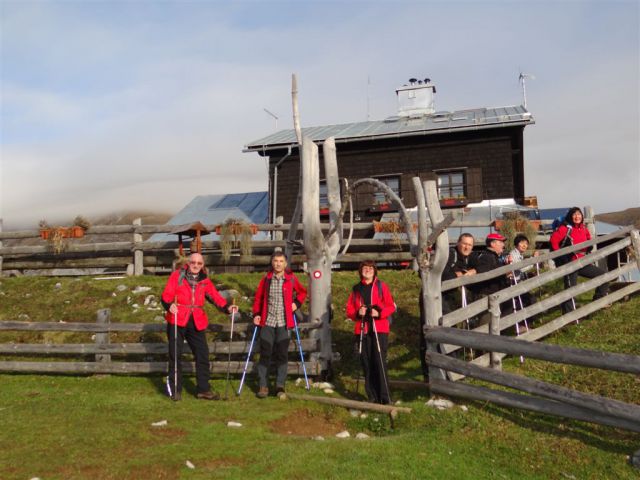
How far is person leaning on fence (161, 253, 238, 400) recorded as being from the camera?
26.8 ft

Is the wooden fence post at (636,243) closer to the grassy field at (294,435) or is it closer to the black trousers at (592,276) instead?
the black trousers at (592,276)

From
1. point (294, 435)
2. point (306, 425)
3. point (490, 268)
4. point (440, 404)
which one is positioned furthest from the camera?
point (490, 268)

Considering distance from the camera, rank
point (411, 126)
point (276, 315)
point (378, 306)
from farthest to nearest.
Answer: point (411, 126)
point (276, 315)
point (378, 306)

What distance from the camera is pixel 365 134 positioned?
24.1 meters

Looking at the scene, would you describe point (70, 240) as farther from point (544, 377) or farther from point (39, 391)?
point (544, 377)

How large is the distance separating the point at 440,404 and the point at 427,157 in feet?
59.0

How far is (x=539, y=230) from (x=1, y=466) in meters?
15.3

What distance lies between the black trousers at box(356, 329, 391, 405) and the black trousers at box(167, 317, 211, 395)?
7.91ft

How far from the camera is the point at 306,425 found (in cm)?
710

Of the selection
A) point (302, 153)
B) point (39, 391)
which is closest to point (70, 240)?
point (39, 391)

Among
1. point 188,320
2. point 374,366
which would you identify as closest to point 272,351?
point 188,320

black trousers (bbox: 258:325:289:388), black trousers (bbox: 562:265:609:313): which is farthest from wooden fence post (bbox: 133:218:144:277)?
black trousers (bbox: 562:265:609:313)

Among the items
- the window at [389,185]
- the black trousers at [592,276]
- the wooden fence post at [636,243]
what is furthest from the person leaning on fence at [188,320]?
the window at [389,185]

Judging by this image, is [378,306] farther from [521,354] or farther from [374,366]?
[521,354]
